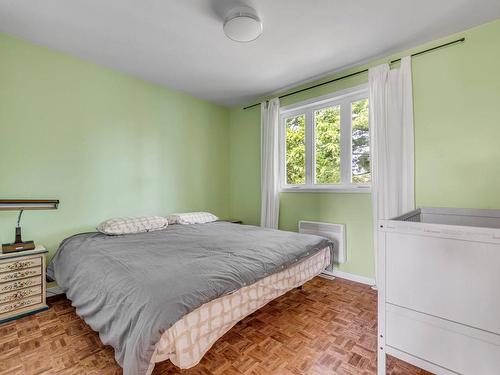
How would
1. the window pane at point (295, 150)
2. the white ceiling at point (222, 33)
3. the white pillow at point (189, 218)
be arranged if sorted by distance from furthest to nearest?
the window pane at point (295, 150), the white pillow at point (189, 218), the white ceiling at point (222, 33)

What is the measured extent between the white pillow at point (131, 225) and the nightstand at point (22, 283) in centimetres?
55

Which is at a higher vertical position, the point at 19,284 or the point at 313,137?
the point at 313,137

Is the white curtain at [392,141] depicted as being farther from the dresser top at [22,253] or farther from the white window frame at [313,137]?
the dresser top at [22,253]

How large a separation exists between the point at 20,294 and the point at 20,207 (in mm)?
767

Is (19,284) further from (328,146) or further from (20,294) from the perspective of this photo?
(328,146)

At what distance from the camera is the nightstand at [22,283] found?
2031mm

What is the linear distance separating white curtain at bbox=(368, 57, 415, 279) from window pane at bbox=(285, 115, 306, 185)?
1.02 meters

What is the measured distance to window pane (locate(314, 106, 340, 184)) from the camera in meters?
3.13

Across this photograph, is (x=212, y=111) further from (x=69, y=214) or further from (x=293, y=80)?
(x=69, y=214)

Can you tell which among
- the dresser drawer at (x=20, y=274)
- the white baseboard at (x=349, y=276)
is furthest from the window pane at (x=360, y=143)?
the dresser drawer at (x=20, y=274)

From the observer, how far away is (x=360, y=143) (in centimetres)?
295

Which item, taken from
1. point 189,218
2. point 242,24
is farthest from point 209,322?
point 242,24

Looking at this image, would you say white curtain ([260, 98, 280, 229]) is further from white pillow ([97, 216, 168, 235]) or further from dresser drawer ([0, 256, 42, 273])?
dresser drawer ([0, 256, 42, 273])

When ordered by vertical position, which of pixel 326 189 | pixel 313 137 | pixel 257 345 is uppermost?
pixel 313 137
